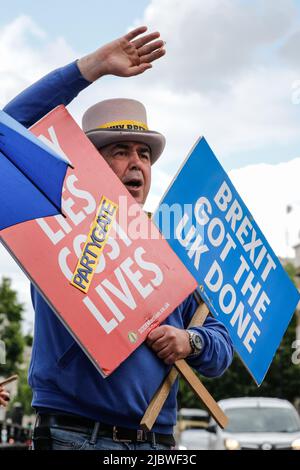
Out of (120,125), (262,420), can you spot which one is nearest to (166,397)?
(120,125)

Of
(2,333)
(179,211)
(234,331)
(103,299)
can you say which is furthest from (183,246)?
(2,333)

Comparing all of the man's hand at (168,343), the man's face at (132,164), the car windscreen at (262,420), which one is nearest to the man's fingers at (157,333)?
the man's hand at (168,343)

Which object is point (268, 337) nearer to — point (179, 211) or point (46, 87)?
point (179, 211)

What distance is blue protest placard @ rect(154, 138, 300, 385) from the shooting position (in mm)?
3699

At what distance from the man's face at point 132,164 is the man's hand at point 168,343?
25.6 inches

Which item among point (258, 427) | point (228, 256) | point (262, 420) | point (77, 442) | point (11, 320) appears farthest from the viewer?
point (11, 320)

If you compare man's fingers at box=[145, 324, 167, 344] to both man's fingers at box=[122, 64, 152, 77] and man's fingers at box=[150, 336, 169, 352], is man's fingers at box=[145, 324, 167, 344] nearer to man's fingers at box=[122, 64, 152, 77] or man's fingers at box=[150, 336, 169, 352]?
man's fingers at box=[150, 336, 169, 352]

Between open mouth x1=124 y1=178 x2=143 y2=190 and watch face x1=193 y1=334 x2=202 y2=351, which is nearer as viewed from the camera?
watch face x1=193 y1=334 x2=202 y2=351

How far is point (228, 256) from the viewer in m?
3.86

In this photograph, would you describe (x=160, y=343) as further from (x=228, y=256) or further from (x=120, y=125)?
(x=120, y=125)

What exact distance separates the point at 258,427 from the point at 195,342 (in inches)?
361

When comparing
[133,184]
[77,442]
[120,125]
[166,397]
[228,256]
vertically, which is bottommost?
[77,442]

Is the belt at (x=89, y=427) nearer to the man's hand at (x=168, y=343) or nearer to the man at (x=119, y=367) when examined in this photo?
the man at (x=119, y=367)

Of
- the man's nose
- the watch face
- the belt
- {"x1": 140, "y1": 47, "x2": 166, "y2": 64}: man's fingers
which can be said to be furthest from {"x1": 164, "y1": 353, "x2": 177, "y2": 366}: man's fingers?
{"x1": 140, "y1": 47, "x2": 166, "y2": 64}: man's fingers
